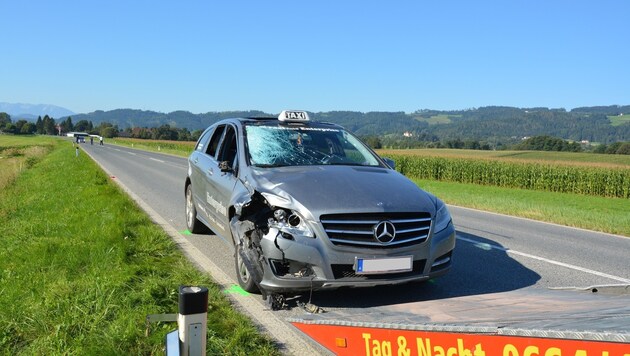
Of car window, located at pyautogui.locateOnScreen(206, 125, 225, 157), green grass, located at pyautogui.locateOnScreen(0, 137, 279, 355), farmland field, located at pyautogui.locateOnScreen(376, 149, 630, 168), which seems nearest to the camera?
green grass, located at pyautogui.locateOnScreen(0, 137, 279, 355)

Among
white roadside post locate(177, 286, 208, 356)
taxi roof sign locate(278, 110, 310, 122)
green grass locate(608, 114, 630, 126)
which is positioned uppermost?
green grass locate(608, 114, 630, 126)

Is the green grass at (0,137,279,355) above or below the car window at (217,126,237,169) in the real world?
below

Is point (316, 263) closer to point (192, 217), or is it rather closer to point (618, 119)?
point (192, 217)

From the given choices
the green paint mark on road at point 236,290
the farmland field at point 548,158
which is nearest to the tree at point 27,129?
the farmland field at point 548,158

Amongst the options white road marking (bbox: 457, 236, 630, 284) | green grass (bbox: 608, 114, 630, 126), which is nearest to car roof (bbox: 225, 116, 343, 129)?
white road marking (bbox: 457, 236, 630, 284)

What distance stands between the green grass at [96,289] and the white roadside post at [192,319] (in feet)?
3.93

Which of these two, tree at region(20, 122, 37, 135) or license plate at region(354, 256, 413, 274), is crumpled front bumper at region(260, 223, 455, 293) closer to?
license plate at region(354, 256, 413, 274)

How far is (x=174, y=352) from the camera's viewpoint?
8.18 feet

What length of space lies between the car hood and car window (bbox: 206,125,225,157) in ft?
6.58

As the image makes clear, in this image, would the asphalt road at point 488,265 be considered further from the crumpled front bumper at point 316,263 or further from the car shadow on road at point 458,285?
the crumpled front bumper at point 316,263

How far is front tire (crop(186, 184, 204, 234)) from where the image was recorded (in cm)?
863

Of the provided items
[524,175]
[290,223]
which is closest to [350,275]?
[290,223]

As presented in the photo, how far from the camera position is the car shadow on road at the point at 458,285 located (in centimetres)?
521

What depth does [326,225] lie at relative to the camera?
4.74 m
